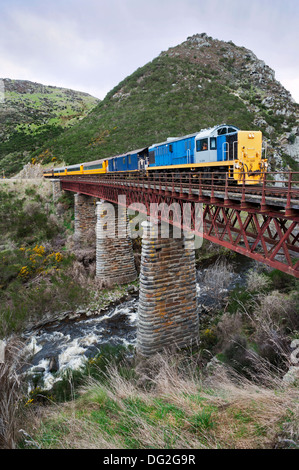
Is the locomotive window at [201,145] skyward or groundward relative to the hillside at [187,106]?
groundward

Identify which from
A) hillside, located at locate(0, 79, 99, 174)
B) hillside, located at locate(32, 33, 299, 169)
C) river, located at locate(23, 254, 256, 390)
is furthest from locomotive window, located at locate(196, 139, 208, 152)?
hillside, located at locate(0, 79, 99, 174)

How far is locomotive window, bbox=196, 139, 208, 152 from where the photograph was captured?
13.7 meters

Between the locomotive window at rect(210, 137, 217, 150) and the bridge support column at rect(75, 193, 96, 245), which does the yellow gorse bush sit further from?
the locomotive window at rect(210, 137, 217, 150)

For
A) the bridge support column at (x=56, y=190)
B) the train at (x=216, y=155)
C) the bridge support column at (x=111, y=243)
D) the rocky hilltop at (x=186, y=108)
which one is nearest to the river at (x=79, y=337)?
the bridge support column at (x=111, y=243)

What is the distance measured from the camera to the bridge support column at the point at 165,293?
11.6 meters

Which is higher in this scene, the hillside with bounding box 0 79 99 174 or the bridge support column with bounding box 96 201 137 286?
the hillside with bounding box 0 79 99 174

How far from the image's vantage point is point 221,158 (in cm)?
1263

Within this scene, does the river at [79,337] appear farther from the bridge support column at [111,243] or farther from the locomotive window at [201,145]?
the locomotive window at [201,145]

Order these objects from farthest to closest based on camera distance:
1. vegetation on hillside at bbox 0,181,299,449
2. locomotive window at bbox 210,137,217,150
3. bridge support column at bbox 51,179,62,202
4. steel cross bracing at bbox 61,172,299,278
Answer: bridge support column at bbox 51,179,62,202 → locomotive window at bbox 210,137,217,150 → steel cross bracing at bbox 61,172,299,278 → vegetation on hillside at bbox 0,181,299,449

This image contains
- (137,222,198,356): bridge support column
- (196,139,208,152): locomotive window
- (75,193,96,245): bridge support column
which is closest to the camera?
(137,222,198,356): bridge support column

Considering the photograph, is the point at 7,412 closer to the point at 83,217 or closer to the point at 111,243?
the point at 111,243

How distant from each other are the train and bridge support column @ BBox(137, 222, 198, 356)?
3559 millimetres

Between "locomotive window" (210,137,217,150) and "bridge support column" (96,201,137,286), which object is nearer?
"locomotive window" (210,137,217,150)

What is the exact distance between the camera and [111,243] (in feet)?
65.8
